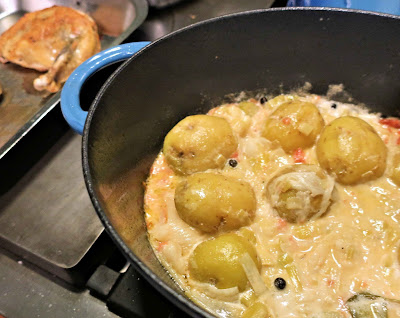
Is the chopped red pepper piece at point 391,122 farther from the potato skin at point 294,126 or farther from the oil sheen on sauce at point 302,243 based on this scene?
the potato skin at point 294,126

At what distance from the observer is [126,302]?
1155mm

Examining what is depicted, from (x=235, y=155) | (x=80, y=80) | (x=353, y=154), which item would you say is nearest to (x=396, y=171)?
(x=353, y=154)

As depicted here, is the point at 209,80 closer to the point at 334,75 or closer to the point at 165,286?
the point at 334,75

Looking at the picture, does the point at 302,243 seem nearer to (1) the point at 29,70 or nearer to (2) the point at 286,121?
(2) the point at 286,121

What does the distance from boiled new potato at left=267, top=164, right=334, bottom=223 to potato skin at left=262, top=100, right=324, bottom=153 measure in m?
0.17

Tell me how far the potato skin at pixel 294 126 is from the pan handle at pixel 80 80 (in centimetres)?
56

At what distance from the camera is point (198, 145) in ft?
4.17

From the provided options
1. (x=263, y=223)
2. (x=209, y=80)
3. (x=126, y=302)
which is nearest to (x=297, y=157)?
(x=263, y=223)

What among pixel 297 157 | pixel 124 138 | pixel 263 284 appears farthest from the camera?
pixel 297 157

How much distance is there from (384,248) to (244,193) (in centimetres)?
46

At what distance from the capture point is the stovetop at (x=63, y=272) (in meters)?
1.17

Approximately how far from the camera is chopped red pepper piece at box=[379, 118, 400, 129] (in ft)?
4.90

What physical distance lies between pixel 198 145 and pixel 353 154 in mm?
513

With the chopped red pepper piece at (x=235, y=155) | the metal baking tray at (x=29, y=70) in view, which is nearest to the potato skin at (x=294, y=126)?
the chopped red pepper piece at (x=235, y=155)
